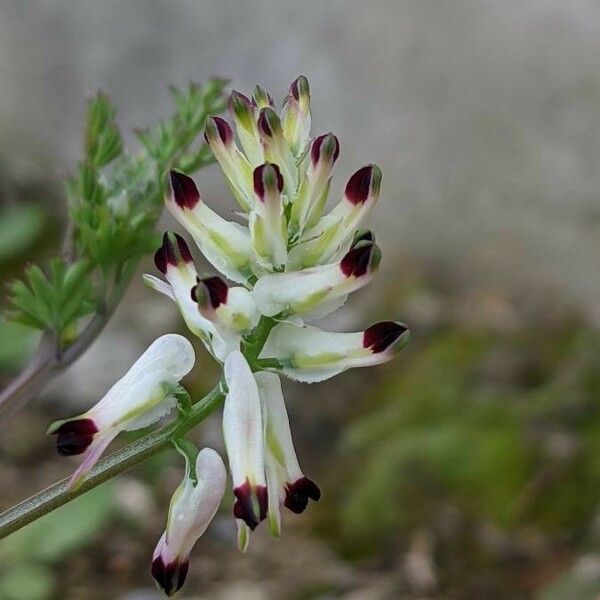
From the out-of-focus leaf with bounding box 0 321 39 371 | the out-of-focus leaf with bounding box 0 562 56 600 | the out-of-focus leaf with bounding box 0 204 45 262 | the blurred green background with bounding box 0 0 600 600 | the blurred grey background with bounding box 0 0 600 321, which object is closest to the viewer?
the out-of-focus leaf with bounding box 0 562 56 600

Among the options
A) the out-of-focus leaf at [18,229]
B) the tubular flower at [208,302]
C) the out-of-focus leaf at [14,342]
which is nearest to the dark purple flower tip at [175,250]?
the tubular flower at [208,302]

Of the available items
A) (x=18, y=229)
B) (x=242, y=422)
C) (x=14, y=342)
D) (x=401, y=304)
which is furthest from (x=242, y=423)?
(x=401, y=304)

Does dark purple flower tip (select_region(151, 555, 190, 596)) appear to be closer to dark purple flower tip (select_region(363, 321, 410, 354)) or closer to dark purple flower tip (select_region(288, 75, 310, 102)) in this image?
dark purple flower tip (select_region(363, 321, 410, 354))

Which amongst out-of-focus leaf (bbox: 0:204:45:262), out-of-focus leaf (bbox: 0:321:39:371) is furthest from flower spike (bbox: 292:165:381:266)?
out-of-focus leaf (bbox: 0:204:45:262)

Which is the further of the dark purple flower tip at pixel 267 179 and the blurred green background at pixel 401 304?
the blurred green background at pixel 401 304

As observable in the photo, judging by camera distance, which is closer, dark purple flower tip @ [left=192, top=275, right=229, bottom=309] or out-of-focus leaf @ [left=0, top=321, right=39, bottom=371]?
dark purple flower tip @ [left=192, top=275, right=229, bottom=309]

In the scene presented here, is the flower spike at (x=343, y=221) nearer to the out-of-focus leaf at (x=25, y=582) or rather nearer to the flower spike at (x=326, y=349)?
the flower spike at (x=326, y=349)
